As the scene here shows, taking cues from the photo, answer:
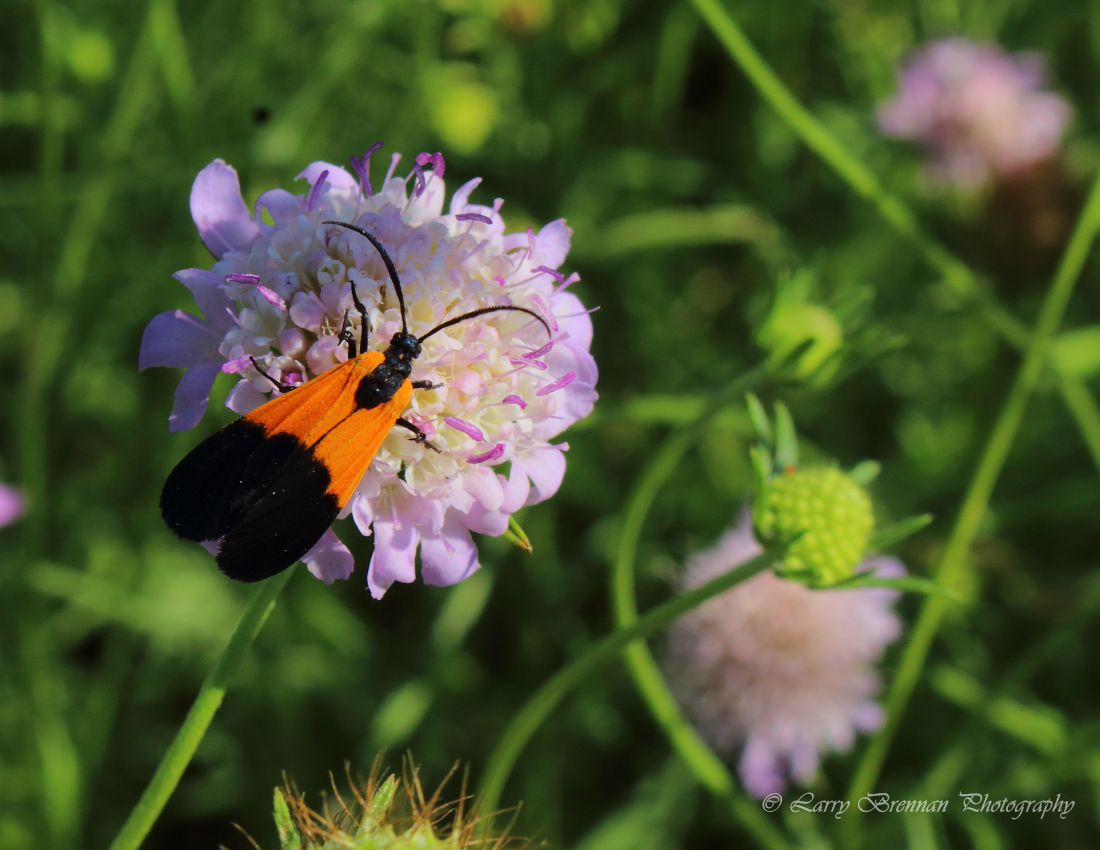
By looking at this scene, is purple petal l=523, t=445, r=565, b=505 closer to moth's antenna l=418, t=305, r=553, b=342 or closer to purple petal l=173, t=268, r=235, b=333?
moth's antenna l=418, t=305, r=553, b=342

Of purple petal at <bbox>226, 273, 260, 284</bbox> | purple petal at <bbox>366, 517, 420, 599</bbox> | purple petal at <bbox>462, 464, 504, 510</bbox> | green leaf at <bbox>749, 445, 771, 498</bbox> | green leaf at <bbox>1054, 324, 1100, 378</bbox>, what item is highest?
purple petal at <bbox>226, 273, 260, 284</bbox>

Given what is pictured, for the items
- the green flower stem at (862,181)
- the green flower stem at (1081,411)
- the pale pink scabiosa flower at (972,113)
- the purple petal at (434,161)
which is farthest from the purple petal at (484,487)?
the pale pink scabiosa flower at (972,113)

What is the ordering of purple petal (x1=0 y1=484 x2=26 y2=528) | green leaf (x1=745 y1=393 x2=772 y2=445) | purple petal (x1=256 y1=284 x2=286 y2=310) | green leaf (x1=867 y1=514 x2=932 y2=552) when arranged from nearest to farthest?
purple petal (x1=256 y1=284 x2=286 y2=310) → green leaf (x1=867 y1=514 x2=932 y2=552) → green leaf (x1=745 y1=393 x2=772 y2=445) → purple petal (x1=0 y1=484 x2=26 y2=528)

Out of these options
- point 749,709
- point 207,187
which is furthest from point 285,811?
point 749,709

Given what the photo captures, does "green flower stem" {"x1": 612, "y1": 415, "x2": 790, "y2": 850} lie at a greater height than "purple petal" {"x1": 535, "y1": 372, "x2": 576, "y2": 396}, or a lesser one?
lesser

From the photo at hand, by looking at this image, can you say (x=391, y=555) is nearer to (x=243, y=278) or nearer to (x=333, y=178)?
(x=243, y=278)

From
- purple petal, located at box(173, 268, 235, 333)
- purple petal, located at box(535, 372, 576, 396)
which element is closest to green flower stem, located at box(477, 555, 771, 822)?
purple petal, located at box(535, 372, 576, 396)

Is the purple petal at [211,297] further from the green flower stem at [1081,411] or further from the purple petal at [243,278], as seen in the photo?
the green flower stem at [1081,411]

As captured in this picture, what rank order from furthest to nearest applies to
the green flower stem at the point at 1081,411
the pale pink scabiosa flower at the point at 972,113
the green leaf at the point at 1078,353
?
the pale pink scabiosa flower at the point at 972,113 < the green leaf at the point at 1078,353 < the green flower stem at the point at 1081,411
